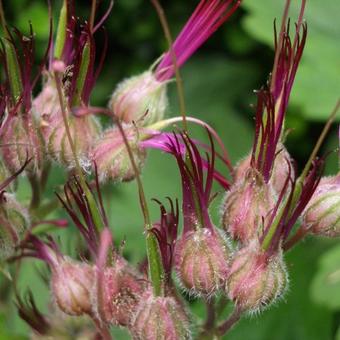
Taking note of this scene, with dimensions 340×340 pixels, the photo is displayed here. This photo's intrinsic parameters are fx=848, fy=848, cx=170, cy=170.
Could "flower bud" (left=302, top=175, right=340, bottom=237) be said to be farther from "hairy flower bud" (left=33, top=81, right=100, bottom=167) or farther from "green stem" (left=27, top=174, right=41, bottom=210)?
"green stem" (left=27, top=174, right=41, bottom=210)

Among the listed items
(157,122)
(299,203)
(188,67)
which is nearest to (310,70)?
(157,122)

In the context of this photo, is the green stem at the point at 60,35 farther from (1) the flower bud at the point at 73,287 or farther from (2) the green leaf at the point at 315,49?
(2) the green leaf at the point at 315,49

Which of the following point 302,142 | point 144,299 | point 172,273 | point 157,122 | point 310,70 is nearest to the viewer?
point 144,299

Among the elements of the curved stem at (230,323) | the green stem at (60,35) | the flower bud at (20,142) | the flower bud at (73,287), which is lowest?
the curved stem at (230,323)

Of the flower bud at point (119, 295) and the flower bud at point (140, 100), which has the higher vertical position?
the flower bud at point (140, 100)

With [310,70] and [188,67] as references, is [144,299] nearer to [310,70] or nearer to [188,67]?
[310,70]

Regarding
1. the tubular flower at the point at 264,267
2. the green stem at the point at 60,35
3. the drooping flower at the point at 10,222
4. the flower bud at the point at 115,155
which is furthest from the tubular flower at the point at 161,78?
the tubular flower at the point at 264,267

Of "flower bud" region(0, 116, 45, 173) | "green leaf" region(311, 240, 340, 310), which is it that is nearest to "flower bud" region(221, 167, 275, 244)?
"flower bud" region(0, 116, 45, 173)
